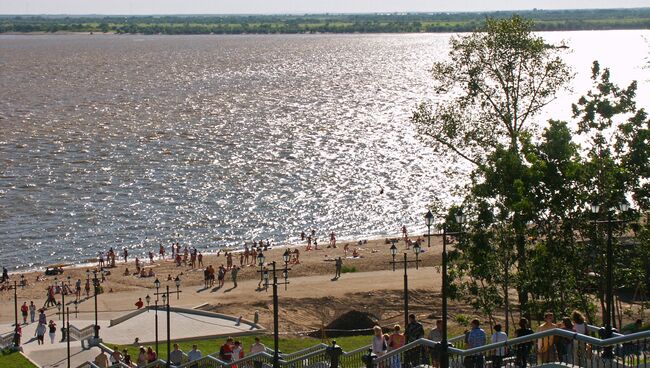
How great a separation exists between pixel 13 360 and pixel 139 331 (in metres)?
5.74

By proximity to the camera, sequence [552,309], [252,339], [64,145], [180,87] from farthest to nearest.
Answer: [180,87]
[64,145]
[252,339]
[552,309]

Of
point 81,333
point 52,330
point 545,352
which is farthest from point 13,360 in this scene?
point 545,352

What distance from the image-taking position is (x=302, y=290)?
54625 mm

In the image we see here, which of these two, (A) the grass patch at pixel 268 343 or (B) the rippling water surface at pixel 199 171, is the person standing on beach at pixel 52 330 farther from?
(B) the rippling water surface at pixel 199 171

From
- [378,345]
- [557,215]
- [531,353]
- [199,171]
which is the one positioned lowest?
[199,171]

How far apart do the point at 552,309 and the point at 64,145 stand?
3558 inches

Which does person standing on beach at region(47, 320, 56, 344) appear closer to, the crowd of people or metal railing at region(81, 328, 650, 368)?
the crowd of people

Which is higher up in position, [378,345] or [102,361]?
[378,345]

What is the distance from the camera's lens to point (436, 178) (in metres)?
95.4

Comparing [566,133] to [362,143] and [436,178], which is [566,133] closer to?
[436,178]

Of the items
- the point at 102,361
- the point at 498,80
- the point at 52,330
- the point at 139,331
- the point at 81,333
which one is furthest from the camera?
the point at 498,80

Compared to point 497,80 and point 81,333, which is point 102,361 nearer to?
point 81,333

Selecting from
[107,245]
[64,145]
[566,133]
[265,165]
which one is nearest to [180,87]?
[64,145]

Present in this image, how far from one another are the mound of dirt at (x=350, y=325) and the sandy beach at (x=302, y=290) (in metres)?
1.53
